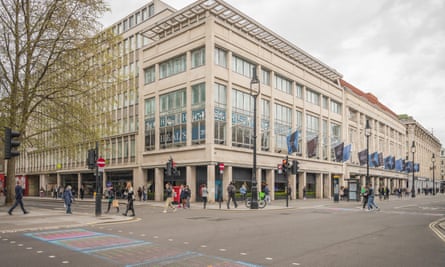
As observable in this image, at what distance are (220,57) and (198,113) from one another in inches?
228

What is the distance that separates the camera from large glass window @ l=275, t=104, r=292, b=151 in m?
43.9

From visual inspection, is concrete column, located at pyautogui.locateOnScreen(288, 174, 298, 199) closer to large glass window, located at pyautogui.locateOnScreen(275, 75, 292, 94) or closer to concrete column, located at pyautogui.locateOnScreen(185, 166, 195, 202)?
large glass window, located at pyautogui.locateOnScreen(275, 75, 292, 94)

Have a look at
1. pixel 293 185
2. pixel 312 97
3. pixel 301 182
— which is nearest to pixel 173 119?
pixel 293 185

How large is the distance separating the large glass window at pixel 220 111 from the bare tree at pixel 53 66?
1237cm

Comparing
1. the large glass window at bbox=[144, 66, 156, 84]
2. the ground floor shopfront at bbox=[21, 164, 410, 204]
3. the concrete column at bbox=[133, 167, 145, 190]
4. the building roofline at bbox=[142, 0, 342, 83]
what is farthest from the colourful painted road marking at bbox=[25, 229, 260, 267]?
the large glass window at bbox=[144, 66, 156, 84]

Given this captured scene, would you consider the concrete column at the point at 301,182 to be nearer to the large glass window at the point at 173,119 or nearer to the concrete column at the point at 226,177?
the concrete column at the point at 226,177

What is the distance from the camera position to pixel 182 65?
126 feet

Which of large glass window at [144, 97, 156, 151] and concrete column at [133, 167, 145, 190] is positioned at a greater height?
large glass window at [144, 97, 156, 151]

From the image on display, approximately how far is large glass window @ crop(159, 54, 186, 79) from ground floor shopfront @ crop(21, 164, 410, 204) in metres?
9.74

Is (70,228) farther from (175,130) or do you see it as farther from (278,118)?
(278,118)

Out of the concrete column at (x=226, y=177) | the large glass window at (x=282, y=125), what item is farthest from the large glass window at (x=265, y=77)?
the concrete column at (x=226, y=177)

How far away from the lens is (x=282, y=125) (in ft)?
148

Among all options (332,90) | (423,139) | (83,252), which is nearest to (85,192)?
(332,90)

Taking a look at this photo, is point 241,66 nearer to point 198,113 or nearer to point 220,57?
point 220,57
